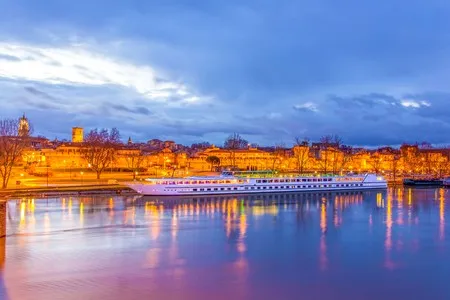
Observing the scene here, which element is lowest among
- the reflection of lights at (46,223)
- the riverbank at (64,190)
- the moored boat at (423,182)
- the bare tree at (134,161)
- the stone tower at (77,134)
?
the reflection of lights at (46,223)

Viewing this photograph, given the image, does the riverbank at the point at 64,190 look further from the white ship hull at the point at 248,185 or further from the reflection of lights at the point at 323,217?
the reflection of lights at the point at 323,217

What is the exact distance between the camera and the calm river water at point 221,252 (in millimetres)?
15805

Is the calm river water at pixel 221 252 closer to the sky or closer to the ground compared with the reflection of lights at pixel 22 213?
closer to the ground

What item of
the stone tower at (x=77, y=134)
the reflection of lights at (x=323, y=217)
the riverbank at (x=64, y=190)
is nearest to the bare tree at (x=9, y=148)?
the riverbank at (x=64, y=190)

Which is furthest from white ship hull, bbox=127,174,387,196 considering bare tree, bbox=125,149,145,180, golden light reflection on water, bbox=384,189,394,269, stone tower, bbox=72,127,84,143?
stone tower, bbox=72,127,84,143

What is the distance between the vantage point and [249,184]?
5019 centimetres

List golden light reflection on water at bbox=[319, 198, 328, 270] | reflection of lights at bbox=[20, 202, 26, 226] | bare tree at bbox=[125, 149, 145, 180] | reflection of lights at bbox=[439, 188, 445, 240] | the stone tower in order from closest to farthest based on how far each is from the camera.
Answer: golden light reflection on water at bbox=[319, 198, 328, 270] < reflection of lights at bbox=[439, 188, 445, 240] < reflection of lights at bbox=[20, 202, 26, 226] < bare tree at bbox=[125, 149, 145, 180] < the stone tower

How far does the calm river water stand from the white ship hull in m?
8.96

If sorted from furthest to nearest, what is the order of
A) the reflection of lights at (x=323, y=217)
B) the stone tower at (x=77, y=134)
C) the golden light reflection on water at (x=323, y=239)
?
1. the stone tower at (x=77, y=134)
2. the reflection of lights at (x=323, y=217)
3. the golden light reflection on water at (x=323, y=239)

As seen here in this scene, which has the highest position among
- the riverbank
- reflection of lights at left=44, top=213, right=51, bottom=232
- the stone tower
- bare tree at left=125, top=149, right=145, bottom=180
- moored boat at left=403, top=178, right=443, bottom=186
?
the stone tower

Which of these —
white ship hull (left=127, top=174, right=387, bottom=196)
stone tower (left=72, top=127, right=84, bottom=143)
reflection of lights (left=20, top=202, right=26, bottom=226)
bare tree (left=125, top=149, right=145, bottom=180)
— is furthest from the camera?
stone tower (left=72, top=127, right=84, bottom=143)

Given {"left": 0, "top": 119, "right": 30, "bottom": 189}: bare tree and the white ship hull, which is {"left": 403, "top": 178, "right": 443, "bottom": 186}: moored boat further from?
{"left": 0, "top": 119, "right": 30, "bottom": 189}: bare tree

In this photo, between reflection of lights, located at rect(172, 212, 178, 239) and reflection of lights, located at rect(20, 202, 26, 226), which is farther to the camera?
reflection of lights, located at rect(20, 202, 26, 226)

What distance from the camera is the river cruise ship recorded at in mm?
46125
